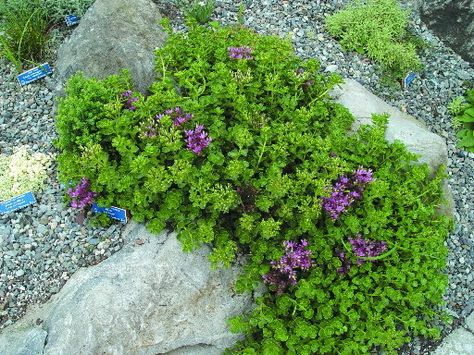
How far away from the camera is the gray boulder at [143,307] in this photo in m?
3.73

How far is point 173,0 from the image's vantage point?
19.0ft

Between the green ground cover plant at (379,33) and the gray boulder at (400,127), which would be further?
the green ground cover plant at (379,33)

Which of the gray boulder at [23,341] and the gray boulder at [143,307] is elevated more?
the gray boulder at [143,307]

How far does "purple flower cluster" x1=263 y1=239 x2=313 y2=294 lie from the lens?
388 cm

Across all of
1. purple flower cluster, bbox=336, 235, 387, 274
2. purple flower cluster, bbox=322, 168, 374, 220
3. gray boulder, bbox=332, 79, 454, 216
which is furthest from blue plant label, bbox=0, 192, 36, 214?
gray boulder, bbox=332, 79, 454, 216

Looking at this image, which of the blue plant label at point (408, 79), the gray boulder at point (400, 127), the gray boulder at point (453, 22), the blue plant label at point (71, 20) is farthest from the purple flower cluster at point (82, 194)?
the gray boulder at point (453, 22)

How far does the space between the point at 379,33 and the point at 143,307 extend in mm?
3601

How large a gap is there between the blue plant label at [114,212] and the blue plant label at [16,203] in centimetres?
54

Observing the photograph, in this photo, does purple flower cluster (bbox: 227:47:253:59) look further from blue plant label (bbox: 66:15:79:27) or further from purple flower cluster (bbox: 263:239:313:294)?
blue plant label (bbox: 66:15:79:27)

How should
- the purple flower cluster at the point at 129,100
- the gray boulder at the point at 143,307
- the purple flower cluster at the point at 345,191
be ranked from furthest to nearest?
the purple flower cluster at the point at 129,100 < the purple flower cluster at the point at 345,191 < the gray boulder at the point at 143,307

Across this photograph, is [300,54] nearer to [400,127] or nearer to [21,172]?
[400,127]

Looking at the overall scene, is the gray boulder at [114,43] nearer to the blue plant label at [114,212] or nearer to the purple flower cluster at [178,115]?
the purple flower cluster at [178,115]

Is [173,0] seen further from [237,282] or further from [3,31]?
[237,282]

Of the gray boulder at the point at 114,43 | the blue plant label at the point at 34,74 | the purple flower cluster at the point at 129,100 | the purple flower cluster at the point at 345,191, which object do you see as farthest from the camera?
the blue plant label at the point at 34,74
